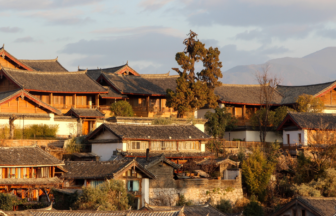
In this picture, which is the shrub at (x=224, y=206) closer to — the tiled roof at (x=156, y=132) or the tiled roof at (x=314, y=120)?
the tiled roof at (x=156, y=132)

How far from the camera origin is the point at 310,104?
190 ft

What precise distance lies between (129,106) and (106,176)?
2083cm

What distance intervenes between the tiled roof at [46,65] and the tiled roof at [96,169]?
30.3 meters

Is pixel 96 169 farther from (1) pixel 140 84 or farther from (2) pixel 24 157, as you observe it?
(1) pixel 140 84

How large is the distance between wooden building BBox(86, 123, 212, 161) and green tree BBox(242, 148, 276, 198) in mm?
3813

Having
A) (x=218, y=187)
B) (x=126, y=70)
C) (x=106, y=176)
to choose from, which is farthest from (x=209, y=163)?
(x=126, y=70)

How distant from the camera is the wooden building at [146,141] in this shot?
4528 centimetres

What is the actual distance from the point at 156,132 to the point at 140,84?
Result: 56.5 ft

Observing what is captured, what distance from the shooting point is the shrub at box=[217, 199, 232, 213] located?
40.5 metres

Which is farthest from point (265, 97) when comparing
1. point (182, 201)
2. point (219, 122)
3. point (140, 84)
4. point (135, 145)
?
point (182, 201)

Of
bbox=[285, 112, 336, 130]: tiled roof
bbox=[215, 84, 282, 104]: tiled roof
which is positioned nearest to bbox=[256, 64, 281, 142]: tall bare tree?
bbox=[215, 84, 282, 104]: tiled roof

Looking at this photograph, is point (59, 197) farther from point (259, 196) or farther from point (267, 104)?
point (267, 104)

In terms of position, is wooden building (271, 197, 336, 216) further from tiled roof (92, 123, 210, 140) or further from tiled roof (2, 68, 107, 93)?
tiled roof (2, 68, 107, 93)

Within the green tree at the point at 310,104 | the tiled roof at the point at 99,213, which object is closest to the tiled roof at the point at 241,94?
the green tree at the point at 310,104
